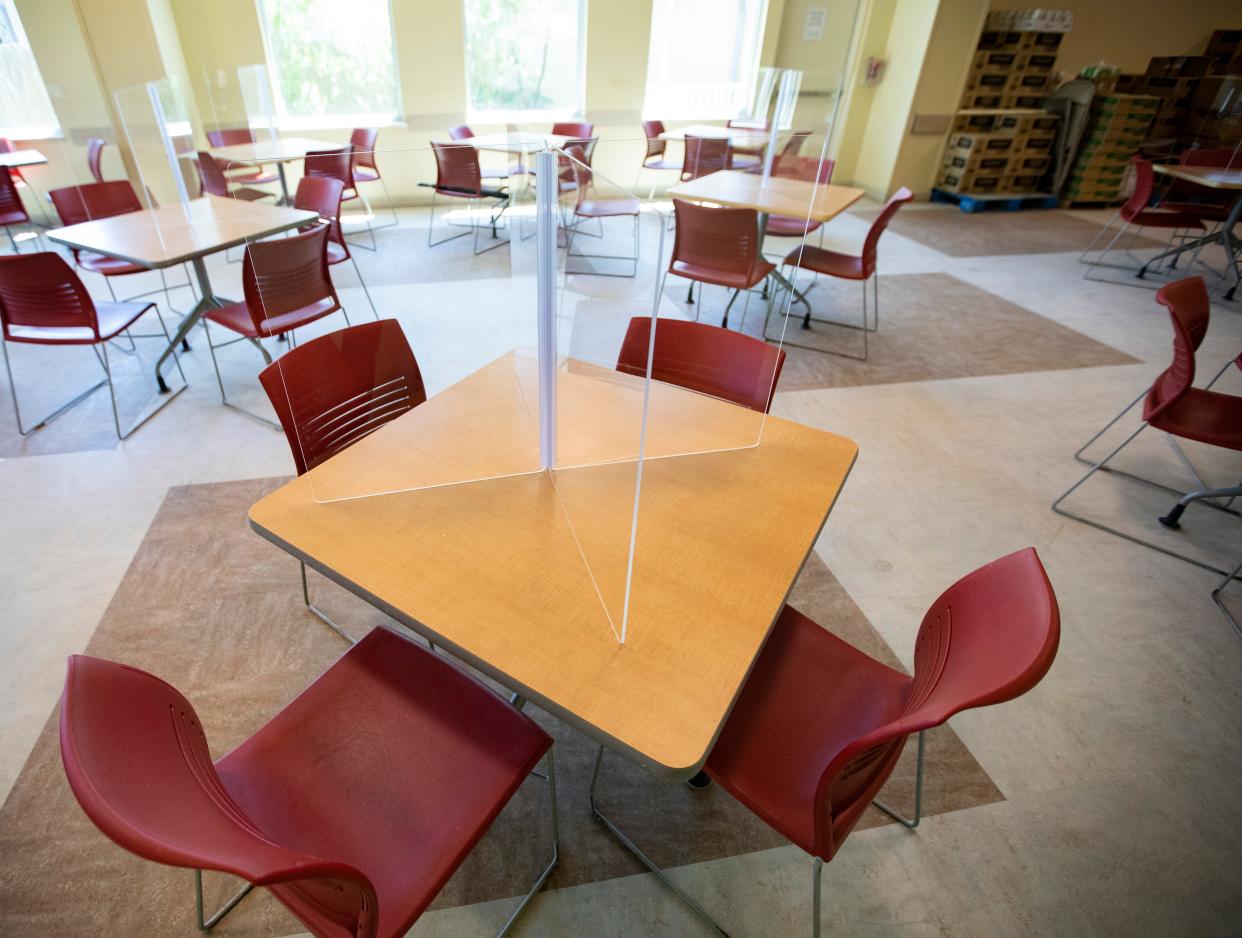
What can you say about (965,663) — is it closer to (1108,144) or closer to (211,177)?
(211,177)

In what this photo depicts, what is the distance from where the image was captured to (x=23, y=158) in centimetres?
451

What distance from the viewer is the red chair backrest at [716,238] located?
2.46 metres

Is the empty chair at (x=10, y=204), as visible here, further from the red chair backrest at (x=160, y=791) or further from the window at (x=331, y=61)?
the red chair backrest at (x=160, y=791)

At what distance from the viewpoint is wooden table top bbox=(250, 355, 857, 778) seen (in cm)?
95

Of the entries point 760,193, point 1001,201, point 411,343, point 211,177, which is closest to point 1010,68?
point 1001,201

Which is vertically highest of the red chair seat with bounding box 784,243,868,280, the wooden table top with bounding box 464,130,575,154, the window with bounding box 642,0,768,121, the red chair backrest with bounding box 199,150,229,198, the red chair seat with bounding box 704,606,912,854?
the window with bounding box 642,0,768,121

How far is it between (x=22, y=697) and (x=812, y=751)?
2145 millimetres

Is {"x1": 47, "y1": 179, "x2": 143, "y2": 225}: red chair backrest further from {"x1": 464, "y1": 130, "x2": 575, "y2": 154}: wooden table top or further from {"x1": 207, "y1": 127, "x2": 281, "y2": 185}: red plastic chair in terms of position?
{"x1": 464, "y1": 130, "x2": 575, "y2": 154}: wooden table top

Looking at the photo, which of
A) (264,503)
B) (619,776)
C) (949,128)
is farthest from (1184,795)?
(949,128)

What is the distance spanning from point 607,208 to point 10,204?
5552 mm

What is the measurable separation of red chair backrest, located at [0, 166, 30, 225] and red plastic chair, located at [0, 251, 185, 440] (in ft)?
8.18

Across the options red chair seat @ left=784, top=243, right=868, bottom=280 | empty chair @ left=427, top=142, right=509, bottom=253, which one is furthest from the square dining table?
red chair seat @ left=784, top=243, right=868, bottom=280

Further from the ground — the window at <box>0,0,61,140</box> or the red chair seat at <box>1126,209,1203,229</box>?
the window at <box>0,0,61,140</box>

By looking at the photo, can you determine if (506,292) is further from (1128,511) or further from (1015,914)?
(1128,511)
